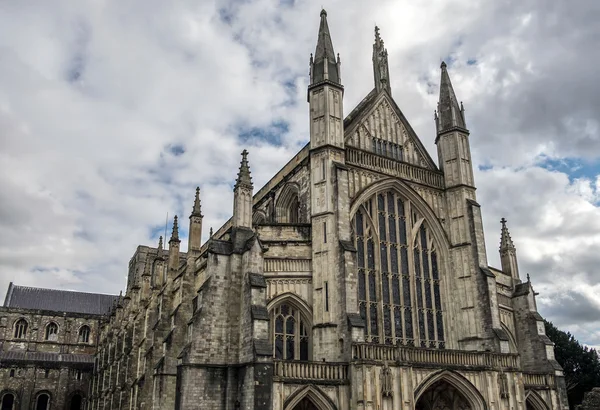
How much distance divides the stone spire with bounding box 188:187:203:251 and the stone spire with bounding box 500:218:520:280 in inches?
727

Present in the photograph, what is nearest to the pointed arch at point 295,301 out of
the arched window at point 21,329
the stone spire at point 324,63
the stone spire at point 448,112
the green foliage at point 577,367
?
the stone spire at point 324,63

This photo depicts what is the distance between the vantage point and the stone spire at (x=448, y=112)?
33.9 meters

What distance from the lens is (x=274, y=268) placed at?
26.3 meters

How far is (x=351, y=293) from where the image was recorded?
25172mm

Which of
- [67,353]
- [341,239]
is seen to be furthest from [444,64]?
[67,353]

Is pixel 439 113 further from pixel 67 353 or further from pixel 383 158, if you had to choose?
pixel 67 353

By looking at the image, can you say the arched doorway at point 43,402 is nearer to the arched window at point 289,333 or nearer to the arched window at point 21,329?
the arched window at point 21,329

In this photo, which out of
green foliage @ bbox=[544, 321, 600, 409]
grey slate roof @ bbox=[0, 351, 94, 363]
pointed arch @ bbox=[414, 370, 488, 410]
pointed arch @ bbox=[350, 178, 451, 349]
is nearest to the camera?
pointed arch @ bbox=[414, 370, 488, 410]

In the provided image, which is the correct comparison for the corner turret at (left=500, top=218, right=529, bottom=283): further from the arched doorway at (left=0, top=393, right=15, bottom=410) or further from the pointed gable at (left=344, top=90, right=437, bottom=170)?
the arched doorway at (left=0, top=393, right=15, bottom=410)

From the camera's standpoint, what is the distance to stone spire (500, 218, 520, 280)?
34.4m

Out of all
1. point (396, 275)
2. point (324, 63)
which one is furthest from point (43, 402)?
point (324, 63)

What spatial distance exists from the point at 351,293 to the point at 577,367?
91.3 feet

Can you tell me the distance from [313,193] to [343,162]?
2.25 meters

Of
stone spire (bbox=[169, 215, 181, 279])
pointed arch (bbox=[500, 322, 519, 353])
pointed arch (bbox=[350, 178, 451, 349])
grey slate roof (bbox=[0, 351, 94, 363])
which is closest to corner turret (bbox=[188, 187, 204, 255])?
stone spire (bbox=[169, 215, 181, 279])
